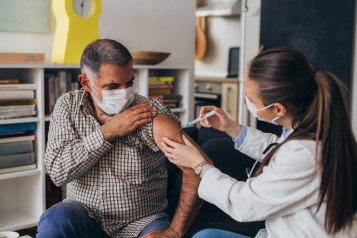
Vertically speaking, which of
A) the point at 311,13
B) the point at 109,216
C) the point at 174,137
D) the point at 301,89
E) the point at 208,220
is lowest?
the point at 208,220

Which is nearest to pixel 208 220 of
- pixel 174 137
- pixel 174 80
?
pixel 174 137

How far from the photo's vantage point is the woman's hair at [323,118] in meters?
0.94

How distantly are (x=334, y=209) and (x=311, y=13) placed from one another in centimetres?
254

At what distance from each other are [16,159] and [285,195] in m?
1.63

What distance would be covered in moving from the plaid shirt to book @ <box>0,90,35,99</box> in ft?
2.17

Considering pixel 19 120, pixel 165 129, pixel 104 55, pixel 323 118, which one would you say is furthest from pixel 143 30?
pixel 323 118

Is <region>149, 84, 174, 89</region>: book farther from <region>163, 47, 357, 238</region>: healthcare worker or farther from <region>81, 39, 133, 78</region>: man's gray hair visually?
<region>163, 47, 357, 238</region>: healthcare worker

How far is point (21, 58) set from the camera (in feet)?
6.46

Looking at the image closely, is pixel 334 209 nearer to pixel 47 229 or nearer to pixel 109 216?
pixel 109 216

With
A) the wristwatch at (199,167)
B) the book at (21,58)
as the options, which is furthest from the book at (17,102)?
the wristwatch at (199,167)

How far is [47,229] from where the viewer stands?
127cm

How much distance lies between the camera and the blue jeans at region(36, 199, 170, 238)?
1.26 m

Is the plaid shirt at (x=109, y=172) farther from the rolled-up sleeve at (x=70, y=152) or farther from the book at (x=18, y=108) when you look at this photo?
the book at (x=18, y=108)

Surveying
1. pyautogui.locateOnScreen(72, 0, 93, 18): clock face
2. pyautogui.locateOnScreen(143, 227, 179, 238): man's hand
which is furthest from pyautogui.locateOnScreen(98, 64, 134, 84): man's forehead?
pyautogui.locateOnScreen(72, 0, 93, 18): clock face
